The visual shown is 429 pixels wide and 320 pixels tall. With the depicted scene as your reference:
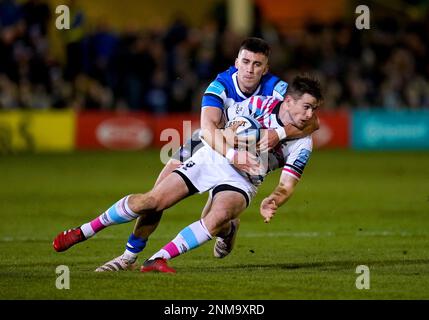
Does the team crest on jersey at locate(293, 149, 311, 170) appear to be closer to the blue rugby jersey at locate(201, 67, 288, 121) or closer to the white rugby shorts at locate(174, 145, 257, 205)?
the white rugby shorts at locate(174, 145, 257, 205)

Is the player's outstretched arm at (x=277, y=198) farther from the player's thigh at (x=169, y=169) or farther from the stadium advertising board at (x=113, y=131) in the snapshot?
the stadium advertising board at (x=113, y=131)

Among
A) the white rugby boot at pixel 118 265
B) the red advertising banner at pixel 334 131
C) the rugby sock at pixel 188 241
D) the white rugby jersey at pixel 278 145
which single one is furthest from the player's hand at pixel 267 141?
the red advertising banner at pixel 334 131

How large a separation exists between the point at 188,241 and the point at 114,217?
0.79 metres

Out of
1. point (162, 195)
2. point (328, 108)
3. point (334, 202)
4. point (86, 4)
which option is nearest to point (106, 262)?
point (162, 195)

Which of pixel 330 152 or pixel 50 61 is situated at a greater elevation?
pixel 50 61

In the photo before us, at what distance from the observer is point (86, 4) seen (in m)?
29.0

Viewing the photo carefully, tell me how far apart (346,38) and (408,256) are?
1675 centimetres

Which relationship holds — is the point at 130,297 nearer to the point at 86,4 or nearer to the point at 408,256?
the point at 408,256

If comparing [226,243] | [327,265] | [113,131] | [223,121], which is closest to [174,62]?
[113,131]

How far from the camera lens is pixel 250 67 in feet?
29.3

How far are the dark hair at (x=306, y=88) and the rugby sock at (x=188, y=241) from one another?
1.44 metres

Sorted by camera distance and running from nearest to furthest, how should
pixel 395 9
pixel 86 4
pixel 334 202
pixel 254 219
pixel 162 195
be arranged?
pixel 162 195 → pixel 254 219 → pixel 334 202 → pixel 86 4 → pixel 395 9

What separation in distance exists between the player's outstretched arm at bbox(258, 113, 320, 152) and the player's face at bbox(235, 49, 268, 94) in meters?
0.46

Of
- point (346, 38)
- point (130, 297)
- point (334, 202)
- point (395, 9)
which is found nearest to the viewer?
point (130, 297)
